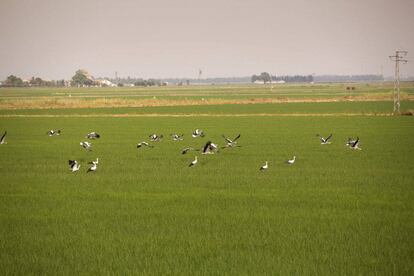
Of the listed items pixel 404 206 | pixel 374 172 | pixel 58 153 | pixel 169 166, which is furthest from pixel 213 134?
pixel 404 206

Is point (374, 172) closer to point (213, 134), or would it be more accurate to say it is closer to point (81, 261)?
point (81, 261)

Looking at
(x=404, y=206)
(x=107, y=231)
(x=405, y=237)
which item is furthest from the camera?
(x=404, y=206)

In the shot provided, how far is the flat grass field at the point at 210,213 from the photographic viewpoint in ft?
33.6

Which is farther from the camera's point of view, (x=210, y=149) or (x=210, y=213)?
(x=210, y=149)

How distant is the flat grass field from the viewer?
33.6 feet

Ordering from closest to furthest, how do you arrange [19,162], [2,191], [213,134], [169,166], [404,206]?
[404,206], [2,191], [169,166], [19,162], [213,134]

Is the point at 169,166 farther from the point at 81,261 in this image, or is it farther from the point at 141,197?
the point at 81,261

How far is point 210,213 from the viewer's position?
45.9 feet

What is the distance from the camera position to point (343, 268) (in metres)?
9.78

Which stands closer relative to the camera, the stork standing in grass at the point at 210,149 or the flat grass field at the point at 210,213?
the flat grass field at the point at 210,213

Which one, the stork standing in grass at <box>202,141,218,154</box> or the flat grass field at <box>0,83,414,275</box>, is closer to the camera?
the flat grass field at <box>0,83,414,275</box>

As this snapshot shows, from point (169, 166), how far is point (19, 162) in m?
6.10

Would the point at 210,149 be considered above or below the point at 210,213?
below

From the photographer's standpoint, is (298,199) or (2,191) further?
(2,191)
